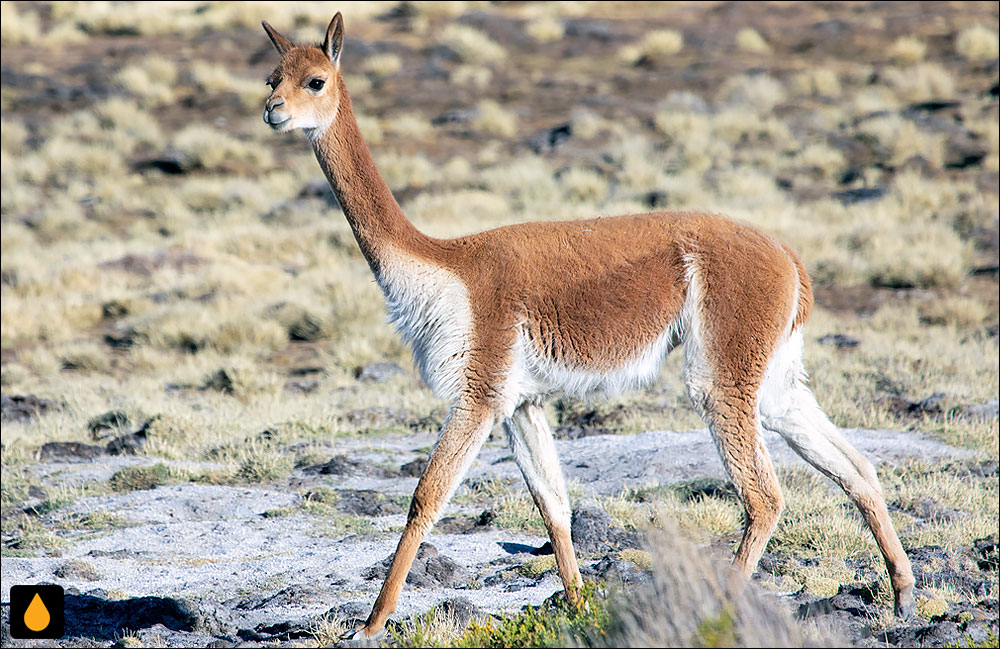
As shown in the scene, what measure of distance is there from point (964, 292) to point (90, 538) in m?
12.5

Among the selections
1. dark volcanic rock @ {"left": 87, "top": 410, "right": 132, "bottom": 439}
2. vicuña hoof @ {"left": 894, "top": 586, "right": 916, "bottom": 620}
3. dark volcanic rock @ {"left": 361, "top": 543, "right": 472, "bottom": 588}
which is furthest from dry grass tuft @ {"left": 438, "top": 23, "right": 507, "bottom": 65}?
vicuña hoof @ {"left": 894, "top": 586, "right": 916, "bottom": 620}

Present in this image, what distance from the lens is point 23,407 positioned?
11.3 metres

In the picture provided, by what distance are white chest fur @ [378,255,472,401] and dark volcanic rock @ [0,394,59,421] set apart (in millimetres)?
7097

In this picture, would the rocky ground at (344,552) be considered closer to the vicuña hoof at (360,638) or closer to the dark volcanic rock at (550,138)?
the vicuña hoof at (360,638)

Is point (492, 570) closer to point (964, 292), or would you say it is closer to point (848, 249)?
point (964, 292)

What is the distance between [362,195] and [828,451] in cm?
249

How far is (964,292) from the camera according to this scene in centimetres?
1547

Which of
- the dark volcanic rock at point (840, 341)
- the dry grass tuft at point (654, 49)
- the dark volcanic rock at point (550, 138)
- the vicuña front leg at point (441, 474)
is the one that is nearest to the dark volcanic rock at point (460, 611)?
the vicuña front leg at point (441, 474)

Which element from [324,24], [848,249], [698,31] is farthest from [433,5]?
[848,249]

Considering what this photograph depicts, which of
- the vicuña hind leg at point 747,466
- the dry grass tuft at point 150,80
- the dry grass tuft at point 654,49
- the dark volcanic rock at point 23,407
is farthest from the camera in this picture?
the dry grass tuft at point 654,49

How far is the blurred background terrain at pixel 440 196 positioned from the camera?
9.70m

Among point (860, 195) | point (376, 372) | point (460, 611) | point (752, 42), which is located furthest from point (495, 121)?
point (460, 611)

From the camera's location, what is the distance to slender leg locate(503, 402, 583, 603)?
5105 millimetres

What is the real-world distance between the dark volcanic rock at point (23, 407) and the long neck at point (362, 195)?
6.95 m
